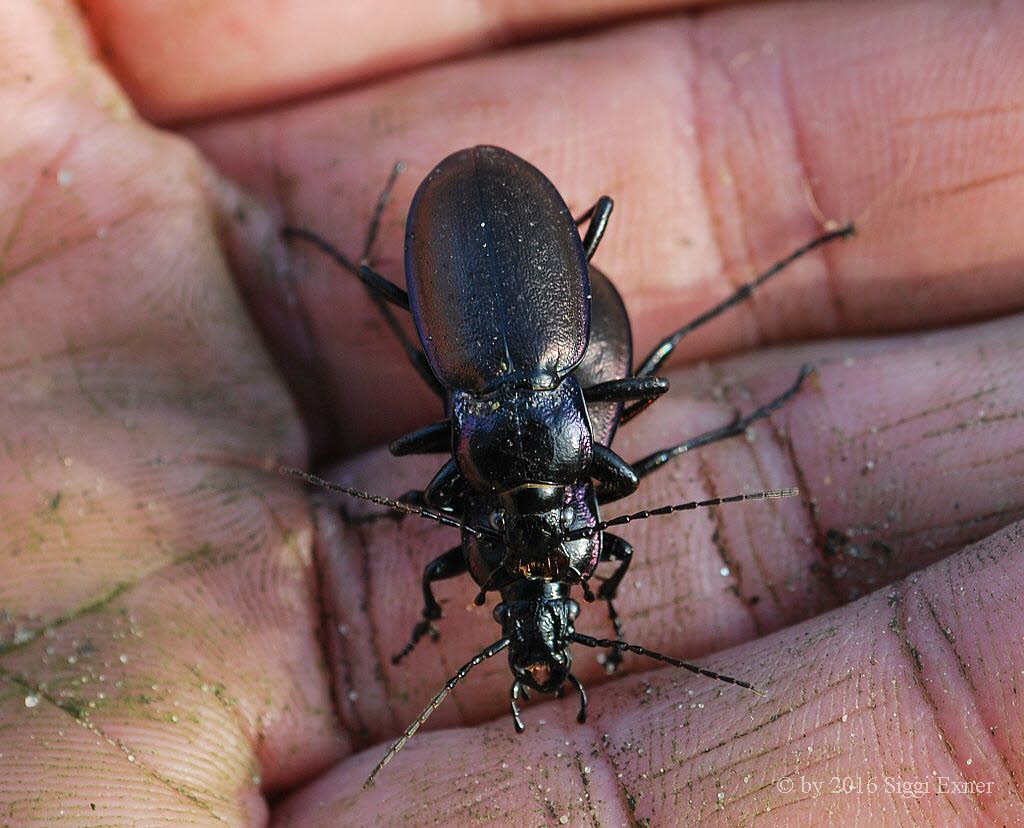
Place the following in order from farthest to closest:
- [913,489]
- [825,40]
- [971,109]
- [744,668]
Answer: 1. [825,40]
2. [971,109]
3. [913,489]
4. [744,668]

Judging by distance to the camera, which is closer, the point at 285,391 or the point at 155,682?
the point at 155,682

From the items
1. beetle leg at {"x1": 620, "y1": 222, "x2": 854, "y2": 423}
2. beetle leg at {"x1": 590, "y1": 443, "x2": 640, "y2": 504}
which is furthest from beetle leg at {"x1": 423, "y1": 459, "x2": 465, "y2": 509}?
beetle leg at {"x1": 620, "y1": 222, "x2": 854, "y2": 423}

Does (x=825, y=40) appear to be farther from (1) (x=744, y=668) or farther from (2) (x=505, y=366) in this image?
(1) (x=744, y=668)

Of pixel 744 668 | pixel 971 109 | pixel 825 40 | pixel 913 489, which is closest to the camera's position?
pixel 744 668

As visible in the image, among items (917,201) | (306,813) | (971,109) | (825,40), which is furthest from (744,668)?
(825,40)

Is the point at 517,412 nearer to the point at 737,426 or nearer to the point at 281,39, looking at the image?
the point at 737,426

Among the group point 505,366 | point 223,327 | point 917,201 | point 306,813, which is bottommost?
point 306,813

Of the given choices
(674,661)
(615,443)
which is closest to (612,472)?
(615,443)

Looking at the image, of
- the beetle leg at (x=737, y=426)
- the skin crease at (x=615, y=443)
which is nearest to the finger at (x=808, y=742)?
the skin crease at (x=615, y=443)

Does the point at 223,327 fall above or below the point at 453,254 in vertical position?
above
